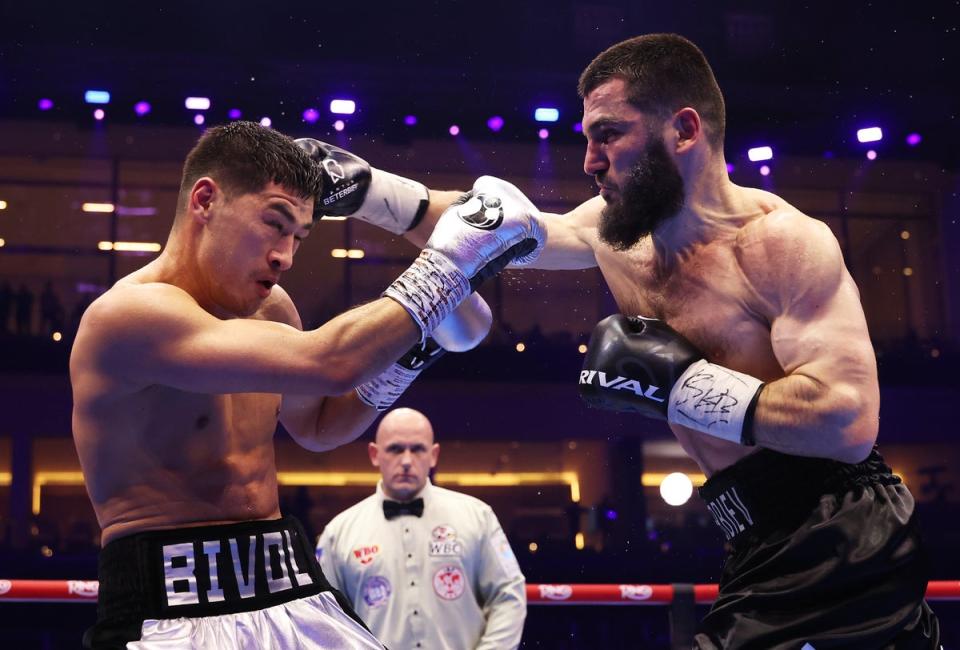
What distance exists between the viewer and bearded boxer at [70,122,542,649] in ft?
5.18

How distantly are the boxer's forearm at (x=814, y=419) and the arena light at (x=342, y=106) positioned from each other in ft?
22.5

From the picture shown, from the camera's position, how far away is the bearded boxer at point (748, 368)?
1722 millimetres

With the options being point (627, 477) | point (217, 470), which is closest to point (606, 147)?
point (217, 470)

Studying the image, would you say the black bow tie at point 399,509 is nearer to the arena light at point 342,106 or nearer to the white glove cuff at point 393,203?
the white glove cuff at point 393,203

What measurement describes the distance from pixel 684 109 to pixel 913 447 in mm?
9675

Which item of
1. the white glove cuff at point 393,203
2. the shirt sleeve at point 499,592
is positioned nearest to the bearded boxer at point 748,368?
the white glove cuff at point 393,203

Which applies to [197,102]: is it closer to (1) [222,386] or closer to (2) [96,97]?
(2) [96,97]

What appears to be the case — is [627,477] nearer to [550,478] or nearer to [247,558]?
[550,478]

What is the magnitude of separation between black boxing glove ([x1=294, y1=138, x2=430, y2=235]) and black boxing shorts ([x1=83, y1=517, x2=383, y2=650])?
2.62 feet

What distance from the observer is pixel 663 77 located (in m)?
2.06

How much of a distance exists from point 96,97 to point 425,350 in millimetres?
7468

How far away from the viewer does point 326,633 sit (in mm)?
1649

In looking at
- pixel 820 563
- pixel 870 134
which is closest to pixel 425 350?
pixel 820 563

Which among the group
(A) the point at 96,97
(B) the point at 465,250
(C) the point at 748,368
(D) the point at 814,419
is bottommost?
(D) the point at 814,419
